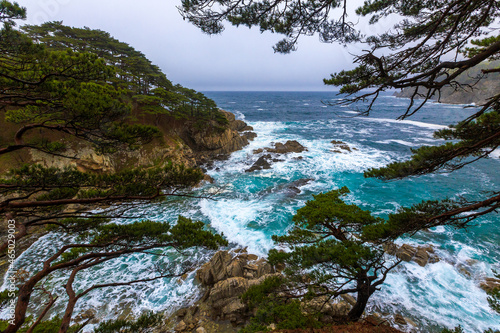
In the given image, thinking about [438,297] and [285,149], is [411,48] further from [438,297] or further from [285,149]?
[285,149]

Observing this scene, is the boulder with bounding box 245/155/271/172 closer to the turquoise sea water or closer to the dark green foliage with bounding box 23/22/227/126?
the turquoise sea water

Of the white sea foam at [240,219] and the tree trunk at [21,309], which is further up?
the tree trunk at [21,309]

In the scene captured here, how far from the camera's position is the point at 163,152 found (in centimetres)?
1830

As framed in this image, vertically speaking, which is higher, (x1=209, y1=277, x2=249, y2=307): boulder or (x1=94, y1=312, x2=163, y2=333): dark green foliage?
(x1=94, y1=312, x2=163, y2=333): dark green foliage

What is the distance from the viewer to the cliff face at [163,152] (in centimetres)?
1312

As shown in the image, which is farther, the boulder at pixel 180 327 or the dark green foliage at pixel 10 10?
the boulder at pixel 180 327

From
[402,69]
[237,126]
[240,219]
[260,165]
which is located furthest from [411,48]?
[237,126]

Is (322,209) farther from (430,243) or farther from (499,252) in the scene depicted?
(499,252)

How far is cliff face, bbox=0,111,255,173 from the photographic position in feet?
43.0

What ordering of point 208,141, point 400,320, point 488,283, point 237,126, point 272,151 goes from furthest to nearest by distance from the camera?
point 237,126 → point 272,151 → point 208,141 → point 488,283 → point 400,320

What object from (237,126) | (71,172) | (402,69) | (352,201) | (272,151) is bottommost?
(352,201)

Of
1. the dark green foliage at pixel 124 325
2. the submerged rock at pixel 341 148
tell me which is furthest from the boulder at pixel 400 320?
the submerged rock at pixel 341 148

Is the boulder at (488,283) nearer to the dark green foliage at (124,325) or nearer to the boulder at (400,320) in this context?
the boulder at (400,320)

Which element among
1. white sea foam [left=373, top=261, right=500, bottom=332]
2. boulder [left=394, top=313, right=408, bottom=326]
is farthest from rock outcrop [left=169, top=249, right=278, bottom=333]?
white sea foam [left=373, top=261, right=500, bottom=332]
